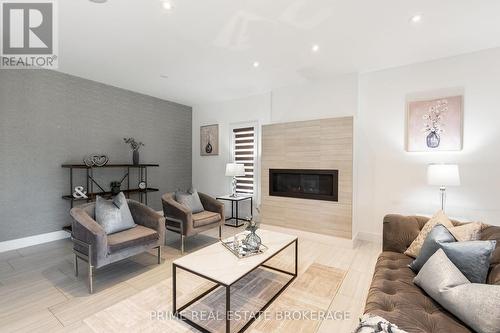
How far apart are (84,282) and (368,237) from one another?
4.03 m

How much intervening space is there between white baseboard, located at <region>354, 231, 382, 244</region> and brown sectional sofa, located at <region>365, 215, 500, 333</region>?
1562 mm

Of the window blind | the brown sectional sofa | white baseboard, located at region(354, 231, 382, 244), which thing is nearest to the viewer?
the brown sectional sofa

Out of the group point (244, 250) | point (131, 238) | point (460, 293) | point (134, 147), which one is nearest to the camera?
point (460, 293)

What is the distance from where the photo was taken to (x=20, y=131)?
139 inches

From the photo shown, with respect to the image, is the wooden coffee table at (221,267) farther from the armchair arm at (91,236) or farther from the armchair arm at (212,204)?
the armchair arm at (212,204)

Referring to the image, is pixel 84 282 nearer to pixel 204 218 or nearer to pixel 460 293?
pixel 204 218

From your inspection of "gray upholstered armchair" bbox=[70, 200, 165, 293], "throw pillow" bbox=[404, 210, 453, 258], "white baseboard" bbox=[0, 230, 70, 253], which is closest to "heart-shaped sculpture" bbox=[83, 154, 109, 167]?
"white baseboard" bbox=[0, 230, 70, 253]

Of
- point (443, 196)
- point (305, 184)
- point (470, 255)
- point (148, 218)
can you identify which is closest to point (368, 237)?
point (443, 196)

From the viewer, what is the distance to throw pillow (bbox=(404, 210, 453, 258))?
2.11 metres

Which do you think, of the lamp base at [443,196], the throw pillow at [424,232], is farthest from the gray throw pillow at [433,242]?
the lamp base at [443,196]

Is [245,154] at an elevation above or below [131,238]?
above

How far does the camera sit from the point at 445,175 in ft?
9.47

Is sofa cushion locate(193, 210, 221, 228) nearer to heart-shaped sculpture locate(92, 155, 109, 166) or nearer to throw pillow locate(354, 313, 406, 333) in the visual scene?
heart-shaped sculpture locate(92, 155, 109, 166)

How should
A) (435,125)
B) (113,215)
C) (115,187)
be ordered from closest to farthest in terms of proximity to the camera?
(113,215) → (435,125) → (115,187)
